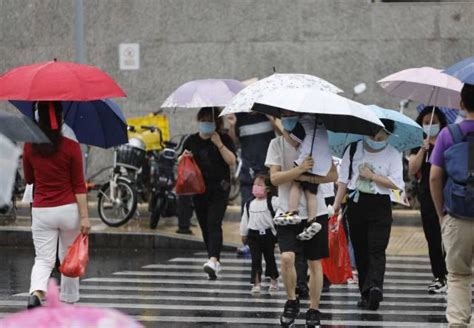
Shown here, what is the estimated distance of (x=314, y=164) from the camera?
953 centimetres

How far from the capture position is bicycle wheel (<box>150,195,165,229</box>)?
1606 centimetres

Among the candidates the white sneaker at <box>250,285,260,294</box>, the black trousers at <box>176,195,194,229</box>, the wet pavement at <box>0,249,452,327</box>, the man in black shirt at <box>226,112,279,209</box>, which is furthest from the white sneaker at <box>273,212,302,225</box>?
the black trousers at <box>176,195,194,229</box>

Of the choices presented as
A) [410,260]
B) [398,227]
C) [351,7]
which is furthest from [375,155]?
[351,7]

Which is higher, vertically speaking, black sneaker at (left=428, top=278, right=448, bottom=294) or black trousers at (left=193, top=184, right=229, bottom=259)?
black trousers at (left=193, top=184, right=229, bottom=259)

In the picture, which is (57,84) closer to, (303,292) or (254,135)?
(303,292)

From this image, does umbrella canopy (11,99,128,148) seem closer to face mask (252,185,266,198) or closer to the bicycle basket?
face mask (252,185,266,198)

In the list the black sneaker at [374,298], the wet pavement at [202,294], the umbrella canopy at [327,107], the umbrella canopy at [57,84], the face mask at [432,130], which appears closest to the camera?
the umbrella canopy at [327,107]

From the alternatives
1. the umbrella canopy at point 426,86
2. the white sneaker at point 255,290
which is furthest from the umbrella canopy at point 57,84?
the umbrella canopy at point 426,86

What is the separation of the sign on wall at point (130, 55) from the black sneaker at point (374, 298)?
35.2 ft

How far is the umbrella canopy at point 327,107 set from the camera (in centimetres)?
919

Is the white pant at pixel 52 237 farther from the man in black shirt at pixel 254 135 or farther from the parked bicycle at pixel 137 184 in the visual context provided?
the parked bicycle at pixel 137 184

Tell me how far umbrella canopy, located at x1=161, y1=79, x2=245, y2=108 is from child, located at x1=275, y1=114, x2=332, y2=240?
111 inches

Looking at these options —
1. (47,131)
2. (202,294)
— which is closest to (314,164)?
(47,131)

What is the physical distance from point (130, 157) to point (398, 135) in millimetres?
6350
